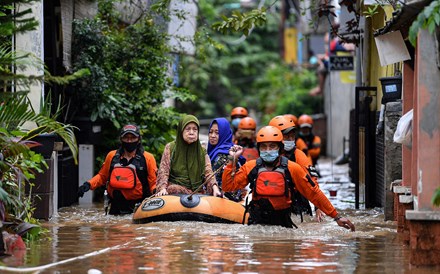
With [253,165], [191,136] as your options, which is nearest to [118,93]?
[191,136]

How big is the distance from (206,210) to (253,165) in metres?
1.42

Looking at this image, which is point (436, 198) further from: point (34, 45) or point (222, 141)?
point (34, 45)

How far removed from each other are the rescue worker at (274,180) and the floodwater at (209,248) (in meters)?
0.40

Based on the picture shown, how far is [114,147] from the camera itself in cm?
2031

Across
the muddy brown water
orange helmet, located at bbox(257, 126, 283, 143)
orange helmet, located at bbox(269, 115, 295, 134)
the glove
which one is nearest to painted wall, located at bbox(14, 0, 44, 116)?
the glove

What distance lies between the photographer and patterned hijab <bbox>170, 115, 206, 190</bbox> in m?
15.8

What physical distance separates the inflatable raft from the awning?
3.20 m

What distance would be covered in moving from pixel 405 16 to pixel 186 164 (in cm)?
521

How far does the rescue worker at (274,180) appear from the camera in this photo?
13445 millimetres

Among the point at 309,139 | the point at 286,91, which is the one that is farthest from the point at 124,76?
the point at 286,91

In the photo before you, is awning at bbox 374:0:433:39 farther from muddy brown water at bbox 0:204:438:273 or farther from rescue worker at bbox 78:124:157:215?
rescue worker at bbox 78:124:157:215

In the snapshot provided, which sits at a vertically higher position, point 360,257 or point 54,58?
point 54,58

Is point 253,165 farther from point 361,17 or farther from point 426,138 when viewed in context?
point 361,17

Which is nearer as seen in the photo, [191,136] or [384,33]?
[384,33]
